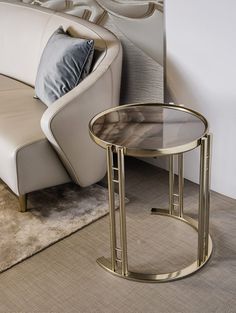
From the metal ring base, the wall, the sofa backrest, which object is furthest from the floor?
the sofa backrest

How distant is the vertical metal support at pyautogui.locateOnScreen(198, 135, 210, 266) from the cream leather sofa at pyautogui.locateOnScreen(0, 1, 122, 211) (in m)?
0.67

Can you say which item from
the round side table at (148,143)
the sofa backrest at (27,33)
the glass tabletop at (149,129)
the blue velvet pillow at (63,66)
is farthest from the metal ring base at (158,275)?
the sofa backrest at (27,33)

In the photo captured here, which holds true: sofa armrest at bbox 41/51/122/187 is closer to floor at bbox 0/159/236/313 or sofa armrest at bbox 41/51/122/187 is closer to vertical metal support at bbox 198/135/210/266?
floor at bbox 0/159/236/313

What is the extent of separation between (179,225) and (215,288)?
0.43 meters

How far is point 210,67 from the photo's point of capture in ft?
6.84

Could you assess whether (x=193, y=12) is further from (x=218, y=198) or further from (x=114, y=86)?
(x=218, y=198)

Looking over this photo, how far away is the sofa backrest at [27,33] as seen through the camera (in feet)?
8.13

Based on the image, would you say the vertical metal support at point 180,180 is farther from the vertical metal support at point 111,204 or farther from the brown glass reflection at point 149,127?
the vertical metal support at point 111,204

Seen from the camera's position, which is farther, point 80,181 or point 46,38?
point 46,38

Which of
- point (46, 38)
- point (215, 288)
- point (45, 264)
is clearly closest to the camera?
point (215, 288)

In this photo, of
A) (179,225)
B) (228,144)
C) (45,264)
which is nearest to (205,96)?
(228,144)

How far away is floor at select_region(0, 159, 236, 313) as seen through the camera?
1.66m

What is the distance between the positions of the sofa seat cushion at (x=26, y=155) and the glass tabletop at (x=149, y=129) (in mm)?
395

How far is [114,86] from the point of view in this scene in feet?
7.43
